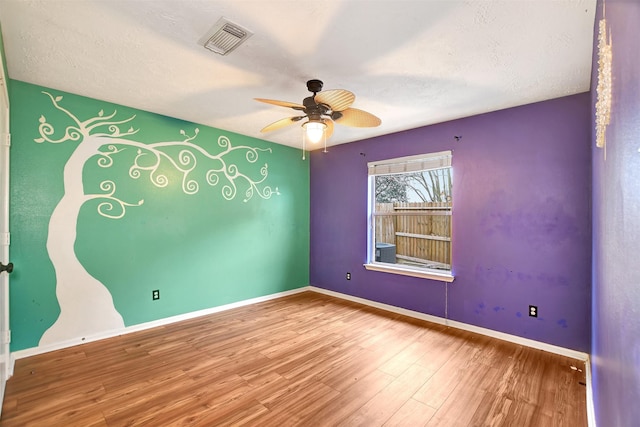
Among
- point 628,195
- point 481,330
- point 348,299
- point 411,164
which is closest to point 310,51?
point 628,195

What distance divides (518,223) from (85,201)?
14.8 ft

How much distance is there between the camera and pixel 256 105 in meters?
3.08

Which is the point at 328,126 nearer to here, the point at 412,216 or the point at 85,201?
the point at 412,216

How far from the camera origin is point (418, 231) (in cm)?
401

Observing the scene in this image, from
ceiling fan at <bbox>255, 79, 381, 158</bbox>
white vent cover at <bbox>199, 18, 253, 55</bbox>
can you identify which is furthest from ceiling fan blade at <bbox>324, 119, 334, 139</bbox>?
white vent cover at <bbox>199, 18, 253, 55</bbox>

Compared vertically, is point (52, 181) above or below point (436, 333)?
above

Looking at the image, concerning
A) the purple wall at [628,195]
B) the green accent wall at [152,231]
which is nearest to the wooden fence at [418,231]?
the green accent wall at [152,231]

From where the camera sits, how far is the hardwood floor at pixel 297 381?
1.90 metres

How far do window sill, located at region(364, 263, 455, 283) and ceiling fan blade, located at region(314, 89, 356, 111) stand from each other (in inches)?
95.8

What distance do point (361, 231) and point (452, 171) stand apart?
5.18 ft

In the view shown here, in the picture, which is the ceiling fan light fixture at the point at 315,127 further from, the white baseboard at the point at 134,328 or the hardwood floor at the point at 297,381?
the white baseboard at the point at 134,328

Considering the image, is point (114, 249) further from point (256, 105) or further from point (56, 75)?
point (256, 105)

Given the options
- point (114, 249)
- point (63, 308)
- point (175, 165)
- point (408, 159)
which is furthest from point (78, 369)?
point (408, 159)

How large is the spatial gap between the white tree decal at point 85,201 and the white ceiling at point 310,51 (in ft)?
1.20
